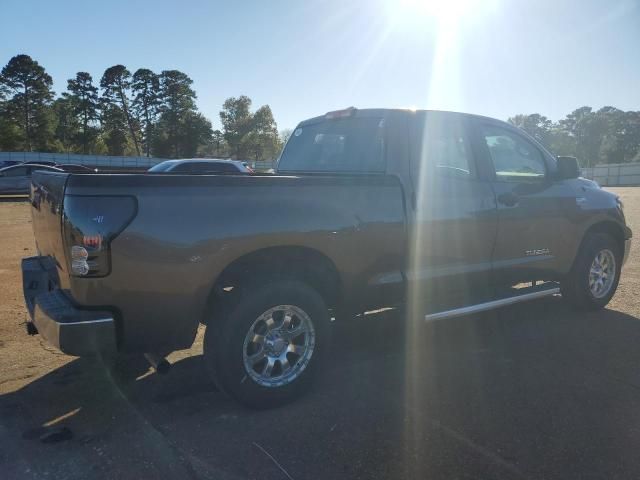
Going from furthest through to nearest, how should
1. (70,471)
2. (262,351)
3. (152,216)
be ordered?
(262,351), (152,216), (70,471)

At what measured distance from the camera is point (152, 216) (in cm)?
298

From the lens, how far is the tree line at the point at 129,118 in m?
68.8

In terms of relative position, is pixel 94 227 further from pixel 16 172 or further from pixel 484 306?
pixel 16 172

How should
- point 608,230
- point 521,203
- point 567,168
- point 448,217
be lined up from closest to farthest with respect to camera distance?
point 448,217 → point 521,203 → point 567,168 → point 608,230

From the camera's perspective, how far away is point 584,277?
562cm

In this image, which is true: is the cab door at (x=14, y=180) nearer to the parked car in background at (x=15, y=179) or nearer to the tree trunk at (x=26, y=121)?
the parked car in background at (x=15, y=179)

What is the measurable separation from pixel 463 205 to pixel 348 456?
234 centimetres

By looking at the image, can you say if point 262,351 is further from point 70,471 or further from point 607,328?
point 607,328

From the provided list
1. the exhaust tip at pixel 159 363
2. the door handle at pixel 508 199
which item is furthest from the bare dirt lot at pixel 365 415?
the door handle at pixel 508 199

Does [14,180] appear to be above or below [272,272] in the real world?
above

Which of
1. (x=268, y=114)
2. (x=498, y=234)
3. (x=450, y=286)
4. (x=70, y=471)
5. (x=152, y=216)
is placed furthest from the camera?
(x=268, y=114)

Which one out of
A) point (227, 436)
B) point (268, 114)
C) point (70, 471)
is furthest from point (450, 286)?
point (268, 114)

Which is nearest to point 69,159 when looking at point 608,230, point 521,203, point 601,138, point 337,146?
point 337,146

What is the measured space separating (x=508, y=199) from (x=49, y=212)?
3.69m
